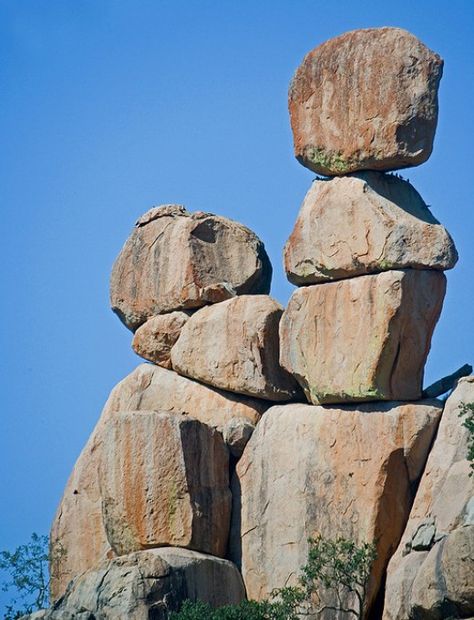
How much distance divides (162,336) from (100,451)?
2.73m

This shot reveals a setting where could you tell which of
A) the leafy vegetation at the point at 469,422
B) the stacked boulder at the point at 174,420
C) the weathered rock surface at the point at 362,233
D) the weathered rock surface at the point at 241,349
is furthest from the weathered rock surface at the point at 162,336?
the leafy vegetation at the point at 469,422

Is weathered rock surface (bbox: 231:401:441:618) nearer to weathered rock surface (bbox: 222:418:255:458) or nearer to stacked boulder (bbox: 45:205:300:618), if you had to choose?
A: weathered rock surface (bbox: 222:418:255:458)

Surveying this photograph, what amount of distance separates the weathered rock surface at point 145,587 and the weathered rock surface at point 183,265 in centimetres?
650

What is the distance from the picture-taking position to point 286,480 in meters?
37.9

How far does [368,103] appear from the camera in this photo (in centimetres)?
3791

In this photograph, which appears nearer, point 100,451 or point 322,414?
point 322,414

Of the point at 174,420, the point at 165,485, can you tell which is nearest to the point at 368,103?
the point at 174,420

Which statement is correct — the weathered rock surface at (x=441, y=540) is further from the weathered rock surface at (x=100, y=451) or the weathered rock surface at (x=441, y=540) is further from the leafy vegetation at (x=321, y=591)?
the weathered rock surface at (x=100, y=451)

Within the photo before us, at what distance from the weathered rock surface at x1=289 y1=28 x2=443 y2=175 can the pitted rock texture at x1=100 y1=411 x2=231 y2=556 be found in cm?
584

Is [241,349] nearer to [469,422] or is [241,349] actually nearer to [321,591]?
[321,591]

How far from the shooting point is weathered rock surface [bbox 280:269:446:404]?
36875 millimetres

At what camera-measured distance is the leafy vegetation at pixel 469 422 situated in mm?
34156

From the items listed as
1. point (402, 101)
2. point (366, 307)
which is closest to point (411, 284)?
point (366, 307)

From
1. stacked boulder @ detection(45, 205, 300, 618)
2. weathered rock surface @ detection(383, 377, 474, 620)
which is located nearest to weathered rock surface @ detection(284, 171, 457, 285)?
stacked boulder @ detection(45, 205, 300, 618)
